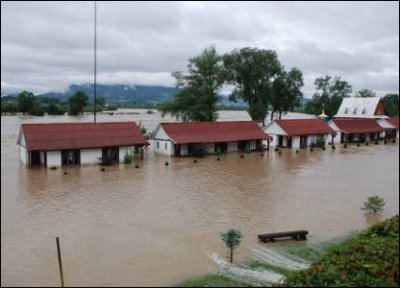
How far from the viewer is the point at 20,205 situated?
17.2 meters

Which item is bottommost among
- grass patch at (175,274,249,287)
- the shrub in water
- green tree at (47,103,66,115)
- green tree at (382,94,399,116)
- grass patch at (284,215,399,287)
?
grass patch at (175,274,249,287)

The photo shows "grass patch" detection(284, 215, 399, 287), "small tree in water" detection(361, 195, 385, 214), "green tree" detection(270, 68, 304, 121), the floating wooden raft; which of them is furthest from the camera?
"green tree" detection(270, 68, 304, 121)

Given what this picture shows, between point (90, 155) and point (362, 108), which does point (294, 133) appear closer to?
point (90, 155)

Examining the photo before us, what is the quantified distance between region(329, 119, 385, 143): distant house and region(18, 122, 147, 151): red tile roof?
2413 cm

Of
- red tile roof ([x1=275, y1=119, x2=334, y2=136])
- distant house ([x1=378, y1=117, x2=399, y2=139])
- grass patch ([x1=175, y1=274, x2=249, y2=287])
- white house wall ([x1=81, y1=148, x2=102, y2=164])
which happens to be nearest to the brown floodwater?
grass patch ([x1=175, y1=274, x2=249, y2=287])

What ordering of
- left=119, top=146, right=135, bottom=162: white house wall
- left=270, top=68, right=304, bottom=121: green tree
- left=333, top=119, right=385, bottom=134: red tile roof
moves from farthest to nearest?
left=270, top=68, right=304, bottom=121: green tree, left=333, top=119, right=385, bottom=134: red tile roof, left=119, top=146, right=135, bottom=162: white house wall

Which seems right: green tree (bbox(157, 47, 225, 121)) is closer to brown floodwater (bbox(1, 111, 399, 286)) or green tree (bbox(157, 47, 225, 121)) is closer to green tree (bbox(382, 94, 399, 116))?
brown floodwater (bbox(1, 111, 399, 286))

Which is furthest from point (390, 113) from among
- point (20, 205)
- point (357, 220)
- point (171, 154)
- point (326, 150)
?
point (20, 205)

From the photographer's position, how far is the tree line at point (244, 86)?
151 feet

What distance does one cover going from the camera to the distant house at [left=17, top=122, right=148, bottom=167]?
86.6ft

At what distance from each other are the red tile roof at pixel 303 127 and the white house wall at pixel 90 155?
18763mm

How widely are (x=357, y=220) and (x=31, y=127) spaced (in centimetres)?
2098

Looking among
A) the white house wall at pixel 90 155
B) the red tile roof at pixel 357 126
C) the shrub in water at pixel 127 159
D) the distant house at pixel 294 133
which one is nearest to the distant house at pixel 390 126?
the red tile roof at pixel 357 126

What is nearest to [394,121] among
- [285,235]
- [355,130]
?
[355,130]
